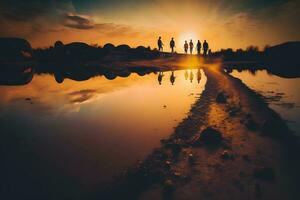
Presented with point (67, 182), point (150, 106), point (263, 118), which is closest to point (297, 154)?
point (263, 118)

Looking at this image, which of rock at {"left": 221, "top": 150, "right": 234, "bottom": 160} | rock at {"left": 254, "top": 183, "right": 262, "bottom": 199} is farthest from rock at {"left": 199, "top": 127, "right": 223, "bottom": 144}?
rock at {"left": 254, "top": 183, "right": 262, "bottom": 199}

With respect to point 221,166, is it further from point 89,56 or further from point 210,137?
point 89,56

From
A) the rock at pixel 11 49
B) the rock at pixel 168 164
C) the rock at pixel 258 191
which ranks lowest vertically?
the rock at pixel 168 164

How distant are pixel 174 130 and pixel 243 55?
4950 centimetres

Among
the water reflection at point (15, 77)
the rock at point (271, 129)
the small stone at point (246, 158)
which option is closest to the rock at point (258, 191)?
the small stone at point (246, 158)

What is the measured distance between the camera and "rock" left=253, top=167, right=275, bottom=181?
428 cm

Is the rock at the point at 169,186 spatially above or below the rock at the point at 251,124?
above

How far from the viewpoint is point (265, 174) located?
4324 millimetres

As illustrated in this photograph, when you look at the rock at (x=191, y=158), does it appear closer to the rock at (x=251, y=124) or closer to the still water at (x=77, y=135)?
the still water at (x=77, y=135)

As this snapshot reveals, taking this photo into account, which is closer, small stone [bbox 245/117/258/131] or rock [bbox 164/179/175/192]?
rock [bbox 164/179/175/192]

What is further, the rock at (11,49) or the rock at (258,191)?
the rock at (11,49)

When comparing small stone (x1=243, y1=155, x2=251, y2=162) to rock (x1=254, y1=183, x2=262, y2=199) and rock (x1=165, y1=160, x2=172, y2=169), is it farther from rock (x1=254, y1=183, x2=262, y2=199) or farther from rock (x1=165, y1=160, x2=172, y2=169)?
rock (x1=165, y1=160, x2=172, y2=169)

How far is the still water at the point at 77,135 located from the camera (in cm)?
426

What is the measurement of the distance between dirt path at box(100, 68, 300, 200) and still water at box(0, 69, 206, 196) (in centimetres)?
45
